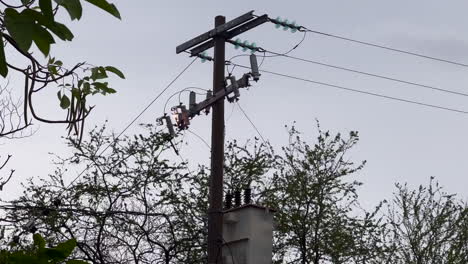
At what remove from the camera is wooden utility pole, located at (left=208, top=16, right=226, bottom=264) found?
13984mm

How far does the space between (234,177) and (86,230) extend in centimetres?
706

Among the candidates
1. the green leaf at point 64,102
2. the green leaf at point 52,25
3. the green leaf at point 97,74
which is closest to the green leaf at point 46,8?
the green leaf at point 52,25

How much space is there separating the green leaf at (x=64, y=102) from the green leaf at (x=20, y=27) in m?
1.28

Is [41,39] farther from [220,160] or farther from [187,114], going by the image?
[187,114]

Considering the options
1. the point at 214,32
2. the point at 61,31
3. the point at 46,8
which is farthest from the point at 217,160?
the point at 46,8

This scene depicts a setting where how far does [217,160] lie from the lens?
14.6 metres

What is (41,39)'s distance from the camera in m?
1.78

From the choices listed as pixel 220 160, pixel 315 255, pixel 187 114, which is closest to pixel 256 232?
pixel 220 160

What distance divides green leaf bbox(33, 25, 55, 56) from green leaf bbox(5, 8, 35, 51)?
15 millimetres

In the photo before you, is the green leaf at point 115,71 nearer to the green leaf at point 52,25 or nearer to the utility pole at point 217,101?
the green leaf at point 52,25

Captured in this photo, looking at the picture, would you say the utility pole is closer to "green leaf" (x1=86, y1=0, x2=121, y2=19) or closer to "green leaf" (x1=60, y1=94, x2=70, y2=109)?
"green leaf" (x1=60, y1=94, x2=70, y2=109)

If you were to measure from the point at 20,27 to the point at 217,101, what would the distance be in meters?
13.5

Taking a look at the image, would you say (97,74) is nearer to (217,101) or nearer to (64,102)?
(64,102)

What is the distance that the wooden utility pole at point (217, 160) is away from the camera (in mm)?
13984
